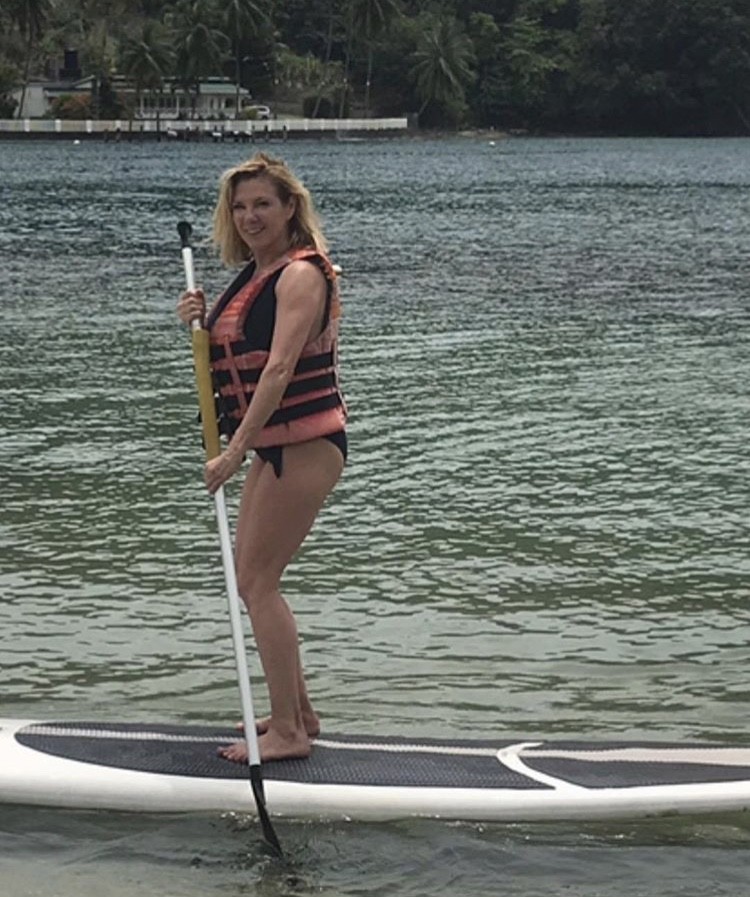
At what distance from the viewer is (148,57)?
13938cm

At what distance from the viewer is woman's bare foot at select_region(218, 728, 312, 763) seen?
736 cm

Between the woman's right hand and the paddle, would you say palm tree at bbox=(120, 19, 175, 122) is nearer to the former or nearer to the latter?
the woman's right hand

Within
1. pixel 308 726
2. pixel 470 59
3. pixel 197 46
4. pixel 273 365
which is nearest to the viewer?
pixel 273 365

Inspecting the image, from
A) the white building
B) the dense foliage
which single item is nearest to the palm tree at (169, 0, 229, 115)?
the dense foliage

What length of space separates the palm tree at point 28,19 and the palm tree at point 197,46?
34.3 feet

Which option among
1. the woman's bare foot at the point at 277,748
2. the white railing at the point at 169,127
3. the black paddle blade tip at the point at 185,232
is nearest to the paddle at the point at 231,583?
the woman's bare foot at the point at 277,748

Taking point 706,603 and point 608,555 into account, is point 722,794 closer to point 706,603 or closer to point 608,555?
point 706,603

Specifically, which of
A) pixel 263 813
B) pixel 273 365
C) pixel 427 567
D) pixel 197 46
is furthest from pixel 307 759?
pixel 197 46

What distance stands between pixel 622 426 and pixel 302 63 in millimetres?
154927

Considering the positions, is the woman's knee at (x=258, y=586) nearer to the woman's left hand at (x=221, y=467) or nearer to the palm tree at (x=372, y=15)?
the woman's left hand at (x=221, y=467)

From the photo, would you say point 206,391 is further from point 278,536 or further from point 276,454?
point 278,536

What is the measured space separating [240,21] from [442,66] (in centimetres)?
2166

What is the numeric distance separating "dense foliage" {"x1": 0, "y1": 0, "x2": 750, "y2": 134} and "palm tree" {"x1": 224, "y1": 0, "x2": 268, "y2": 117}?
1.17ft

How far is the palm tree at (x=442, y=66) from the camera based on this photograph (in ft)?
543
